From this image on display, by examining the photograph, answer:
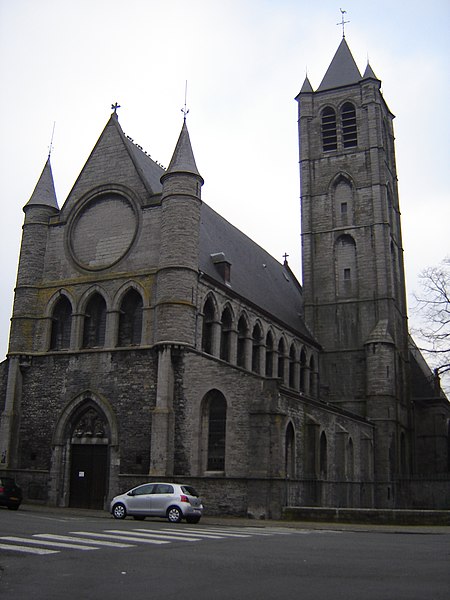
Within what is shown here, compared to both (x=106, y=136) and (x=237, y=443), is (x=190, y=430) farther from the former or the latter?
(x=106, y=136)

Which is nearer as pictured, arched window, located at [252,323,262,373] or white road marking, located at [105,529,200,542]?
white road marking, located at [105,529,200,542]

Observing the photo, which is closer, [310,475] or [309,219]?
[310,475]

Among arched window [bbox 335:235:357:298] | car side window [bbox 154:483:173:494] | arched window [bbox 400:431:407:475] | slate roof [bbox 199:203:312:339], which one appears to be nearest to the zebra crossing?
car side window [bbox 154:483:173:494]

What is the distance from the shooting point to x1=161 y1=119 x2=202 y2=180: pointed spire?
29694 mm

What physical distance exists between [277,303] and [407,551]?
2904 centimetres

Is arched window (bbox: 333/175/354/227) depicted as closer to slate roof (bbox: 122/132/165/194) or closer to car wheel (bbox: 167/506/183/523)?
slate roof (bbox: 122/132/165/194)

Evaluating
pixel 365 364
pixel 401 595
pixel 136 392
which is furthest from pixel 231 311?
pixel 401 595

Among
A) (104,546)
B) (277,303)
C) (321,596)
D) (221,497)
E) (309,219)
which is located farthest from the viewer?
(309,219)

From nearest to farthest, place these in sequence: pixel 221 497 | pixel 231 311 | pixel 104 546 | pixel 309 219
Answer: pixel 104 546 → pixel 221 497 → pixel 231 311 → pixel 309 219

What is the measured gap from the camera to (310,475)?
2864cm

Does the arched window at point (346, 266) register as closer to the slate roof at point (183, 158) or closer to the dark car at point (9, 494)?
the slate roof at point (183, 158)

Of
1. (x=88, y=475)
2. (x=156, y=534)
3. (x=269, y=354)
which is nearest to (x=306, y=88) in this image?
(x=269, y=354)

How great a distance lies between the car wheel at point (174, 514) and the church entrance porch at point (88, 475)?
791 centimetres

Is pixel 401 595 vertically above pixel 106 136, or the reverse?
pixel 106 136
